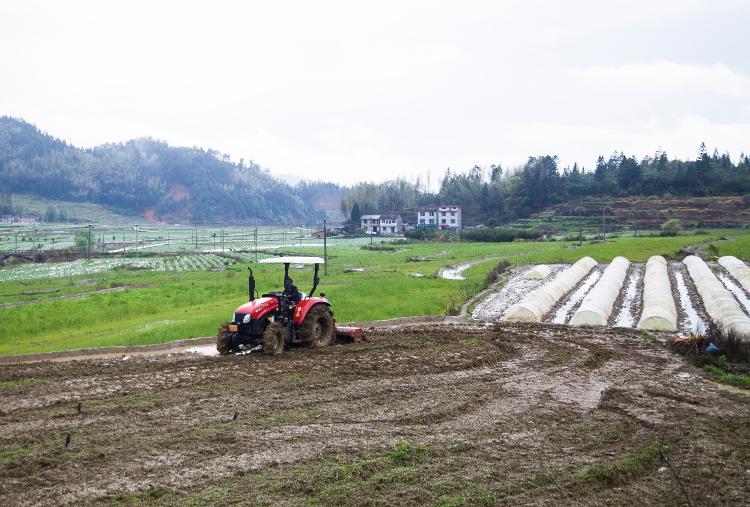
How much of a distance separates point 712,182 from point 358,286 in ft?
277

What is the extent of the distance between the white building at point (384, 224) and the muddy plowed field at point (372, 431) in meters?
92.3


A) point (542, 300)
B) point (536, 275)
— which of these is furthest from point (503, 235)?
point (542, 300)

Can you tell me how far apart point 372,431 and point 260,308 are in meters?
5.36

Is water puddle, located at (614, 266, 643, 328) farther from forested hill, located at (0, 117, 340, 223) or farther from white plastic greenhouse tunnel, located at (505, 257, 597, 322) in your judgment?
forested hill, located at (0, 117, 340, 223)

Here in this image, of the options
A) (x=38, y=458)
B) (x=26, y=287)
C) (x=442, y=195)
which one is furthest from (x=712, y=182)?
(x=38, y=458)

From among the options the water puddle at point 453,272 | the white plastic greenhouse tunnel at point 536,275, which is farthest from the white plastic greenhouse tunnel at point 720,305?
the water puddle at point 453,272

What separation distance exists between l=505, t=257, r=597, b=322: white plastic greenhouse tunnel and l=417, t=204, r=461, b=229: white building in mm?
73689

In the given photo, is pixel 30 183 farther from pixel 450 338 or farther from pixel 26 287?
pixel 450 338

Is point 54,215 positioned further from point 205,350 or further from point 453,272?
point 205,350

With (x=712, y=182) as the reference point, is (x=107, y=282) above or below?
below

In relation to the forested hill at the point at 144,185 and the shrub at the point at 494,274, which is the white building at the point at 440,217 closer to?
the shrub at the point at 494,274

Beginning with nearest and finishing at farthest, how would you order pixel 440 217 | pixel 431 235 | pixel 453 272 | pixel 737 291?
pixel 737 291
pixel 453 272
pixel 431 235
pixel 440 217

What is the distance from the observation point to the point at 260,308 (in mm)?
12977

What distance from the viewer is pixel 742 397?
33.7 ft
